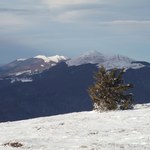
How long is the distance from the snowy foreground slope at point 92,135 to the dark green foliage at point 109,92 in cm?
947

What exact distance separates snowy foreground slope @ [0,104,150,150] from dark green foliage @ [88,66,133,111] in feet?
31.1

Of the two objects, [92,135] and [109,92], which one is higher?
[92,135]

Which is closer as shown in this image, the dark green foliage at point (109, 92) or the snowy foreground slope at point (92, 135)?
the snowy foreground slope at point (92, 135)

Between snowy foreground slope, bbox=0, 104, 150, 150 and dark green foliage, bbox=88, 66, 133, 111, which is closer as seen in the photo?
snowy foreground slope, bbox=0, 104, 150, 150

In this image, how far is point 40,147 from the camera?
109ft

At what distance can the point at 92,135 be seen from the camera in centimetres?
3809

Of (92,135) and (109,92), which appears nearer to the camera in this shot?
(92,135)

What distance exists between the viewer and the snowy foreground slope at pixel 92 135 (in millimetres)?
32519

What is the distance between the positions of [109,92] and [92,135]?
24088 mm

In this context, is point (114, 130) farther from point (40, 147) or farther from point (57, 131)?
point (40, 147)

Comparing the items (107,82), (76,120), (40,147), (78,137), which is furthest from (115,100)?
Result: (40,147)

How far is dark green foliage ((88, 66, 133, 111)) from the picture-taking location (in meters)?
61.3

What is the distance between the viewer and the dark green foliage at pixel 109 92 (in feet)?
201

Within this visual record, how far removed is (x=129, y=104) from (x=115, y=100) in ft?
8.67
